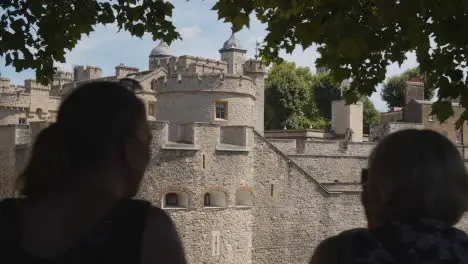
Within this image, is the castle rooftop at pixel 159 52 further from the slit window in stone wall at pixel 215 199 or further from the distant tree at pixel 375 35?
the distant tree at pixel 375 35

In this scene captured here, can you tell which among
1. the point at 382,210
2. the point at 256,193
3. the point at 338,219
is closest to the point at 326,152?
the point at 338,219

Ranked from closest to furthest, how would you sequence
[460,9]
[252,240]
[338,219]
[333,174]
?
[460,9] → [252,240] → [338,219] → [333,174]

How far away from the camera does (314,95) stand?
51844 millimetres

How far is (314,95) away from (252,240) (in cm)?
3307

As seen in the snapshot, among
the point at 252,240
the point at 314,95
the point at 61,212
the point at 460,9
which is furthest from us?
the point at 314,95

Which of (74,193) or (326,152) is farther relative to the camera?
(326,152)

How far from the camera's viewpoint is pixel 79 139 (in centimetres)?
223

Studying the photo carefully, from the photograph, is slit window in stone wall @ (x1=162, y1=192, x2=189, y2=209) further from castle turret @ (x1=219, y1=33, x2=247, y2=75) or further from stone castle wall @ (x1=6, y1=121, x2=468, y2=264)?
castle turret @ (x1=219, y1=33, x2=247, y2=75)

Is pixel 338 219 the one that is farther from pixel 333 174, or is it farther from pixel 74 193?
pixel 74 193

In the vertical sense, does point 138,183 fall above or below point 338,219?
above

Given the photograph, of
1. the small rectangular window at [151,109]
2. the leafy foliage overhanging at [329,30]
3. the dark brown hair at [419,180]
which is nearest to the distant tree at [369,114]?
the small rectangular window at [151,109]

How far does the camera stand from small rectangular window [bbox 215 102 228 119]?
2338cm

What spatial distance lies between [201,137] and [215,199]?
194cm

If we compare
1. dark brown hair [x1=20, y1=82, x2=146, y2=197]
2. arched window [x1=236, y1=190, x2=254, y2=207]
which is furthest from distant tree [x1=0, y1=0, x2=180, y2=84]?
arched window [x1=236, y1=190, x2=254, y2=207]
